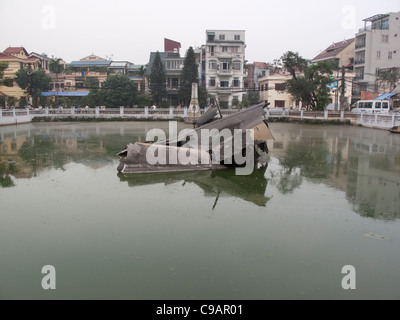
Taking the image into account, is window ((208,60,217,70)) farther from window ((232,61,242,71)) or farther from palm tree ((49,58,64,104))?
palm tree ((49,58,64,104))

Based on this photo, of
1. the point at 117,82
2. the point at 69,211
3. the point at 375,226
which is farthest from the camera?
the point at 117,82

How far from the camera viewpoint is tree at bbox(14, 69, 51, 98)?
35406 millimetres

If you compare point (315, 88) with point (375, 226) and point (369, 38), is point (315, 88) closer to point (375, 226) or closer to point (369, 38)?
point (369, 38)

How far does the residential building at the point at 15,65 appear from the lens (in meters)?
37.2

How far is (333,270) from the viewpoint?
3801 mm

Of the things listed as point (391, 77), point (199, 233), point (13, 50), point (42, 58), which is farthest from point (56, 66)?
point (199, 233)

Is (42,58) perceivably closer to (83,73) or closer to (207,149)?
(83,73)

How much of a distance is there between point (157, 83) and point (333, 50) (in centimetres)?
2152

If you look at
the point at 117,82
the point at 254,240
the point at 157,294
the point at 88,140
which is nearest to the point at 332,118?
the point at 88,140

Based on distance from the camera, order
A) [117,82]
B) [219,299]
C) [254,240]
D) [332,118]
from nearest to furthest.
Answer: [219,299]
[254,240]
[332,118]
[117,82]

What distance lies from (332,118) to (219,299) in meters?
23.4

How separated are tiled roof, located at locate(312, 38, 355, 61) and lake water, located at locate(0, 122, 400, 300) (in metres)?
33.9

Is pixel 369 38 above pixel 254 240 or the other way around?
above

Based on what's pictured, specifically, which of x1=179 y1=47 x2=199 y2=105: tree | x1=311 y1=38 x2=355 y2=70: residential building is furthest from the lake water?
x1=311 y1=38 x2=355 y2=70: residential building
